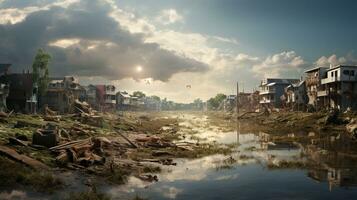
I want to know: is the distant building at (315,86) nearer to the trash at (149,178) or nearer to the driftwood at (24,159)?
the trash at (149,178)

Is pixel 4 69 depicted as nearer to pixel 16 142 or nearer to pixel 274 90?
pixel 16 142

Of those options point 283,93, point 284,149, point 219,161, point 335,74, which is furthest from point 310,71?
point 219,161

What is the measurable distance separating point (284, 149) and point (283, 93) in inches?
3415

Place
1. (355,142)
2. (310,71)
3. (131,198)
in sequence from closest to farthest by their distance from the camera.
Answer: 1. (131,198)
2. (355,142)
3. (310,71)

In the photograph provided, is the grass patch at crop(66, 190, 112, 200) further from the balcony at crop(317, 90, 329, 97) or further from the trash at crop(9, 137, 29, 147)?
the balcony at crop(317, 90, 329, 97)

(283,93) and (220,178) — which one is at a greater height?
(283,93)

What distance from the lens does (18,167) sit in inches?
697

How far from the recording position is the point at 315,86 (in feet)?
289

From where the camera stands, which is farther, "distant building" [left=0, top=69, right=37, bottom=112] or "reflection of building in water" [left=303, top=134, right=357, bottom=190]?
"distant building" [left=0, top=69, right=37, bottom=112]

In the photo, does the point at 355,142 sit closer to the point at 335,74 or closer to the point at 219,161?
the point at 219,161

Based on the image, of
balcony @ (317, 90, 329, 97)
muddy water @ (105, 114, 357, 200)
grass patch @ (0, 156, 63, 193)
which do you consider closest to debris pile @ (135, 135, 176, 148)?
muddy water @ (105, 114, 357, 200)

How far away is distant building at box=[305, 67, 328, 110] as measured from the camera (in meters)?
84.5

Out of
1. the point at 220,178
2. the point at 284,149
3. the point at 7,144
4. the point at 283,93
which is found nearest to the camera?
the point at 220,178

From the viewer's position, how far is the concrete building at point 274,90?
11644 centimetres
